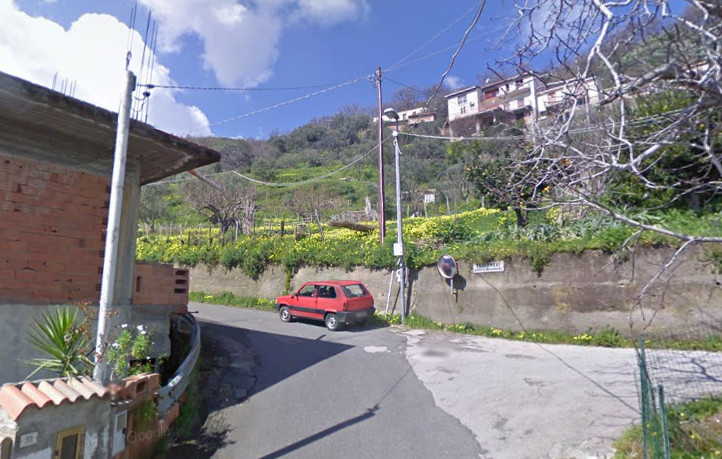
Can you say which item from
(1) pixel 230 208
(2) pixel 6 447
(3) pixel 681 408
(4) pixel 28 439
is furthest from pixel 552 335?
(1) pixel 230 208

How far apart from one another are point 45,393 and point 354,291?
10.2 metres

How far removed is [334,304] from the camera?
13203mm

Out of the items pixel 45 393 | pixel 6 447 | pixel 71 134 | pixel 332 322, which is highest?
pixel 71 134

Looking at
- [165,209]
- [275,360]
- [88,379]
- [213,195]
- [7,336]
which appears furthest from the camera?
[165,209]

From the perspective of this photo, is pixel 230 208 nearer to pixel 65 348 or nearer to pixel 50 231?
pixel 50 231

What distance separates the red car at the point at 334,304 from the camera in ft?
Result: 42.8

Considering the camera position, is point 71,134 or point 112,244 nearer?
point 112,244

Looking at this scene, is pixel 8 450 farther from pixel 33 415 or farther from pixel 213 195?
pixel 213 195

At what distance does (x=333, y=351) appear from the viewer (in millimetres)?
10094

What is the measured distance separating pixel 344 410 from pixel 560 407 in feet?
10.6

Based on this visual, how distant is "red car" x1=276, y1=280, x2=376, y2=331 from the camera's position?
13055 mm

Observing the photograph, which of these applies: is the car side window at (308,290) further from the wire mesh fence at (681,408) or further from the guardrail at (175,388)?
the wire mesh fence at (681,408)

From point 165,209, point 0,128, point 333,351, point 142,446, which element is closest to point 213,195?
point 165,209

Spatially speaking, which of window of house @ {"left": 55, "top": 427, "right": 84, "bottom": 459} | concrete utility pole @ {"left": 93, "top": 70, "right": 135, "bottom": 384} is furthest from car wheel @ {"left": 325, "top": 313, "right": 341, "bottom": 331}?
window of house @ {"left": 55, "top": 427, "right": 84, "bottom": 459}
